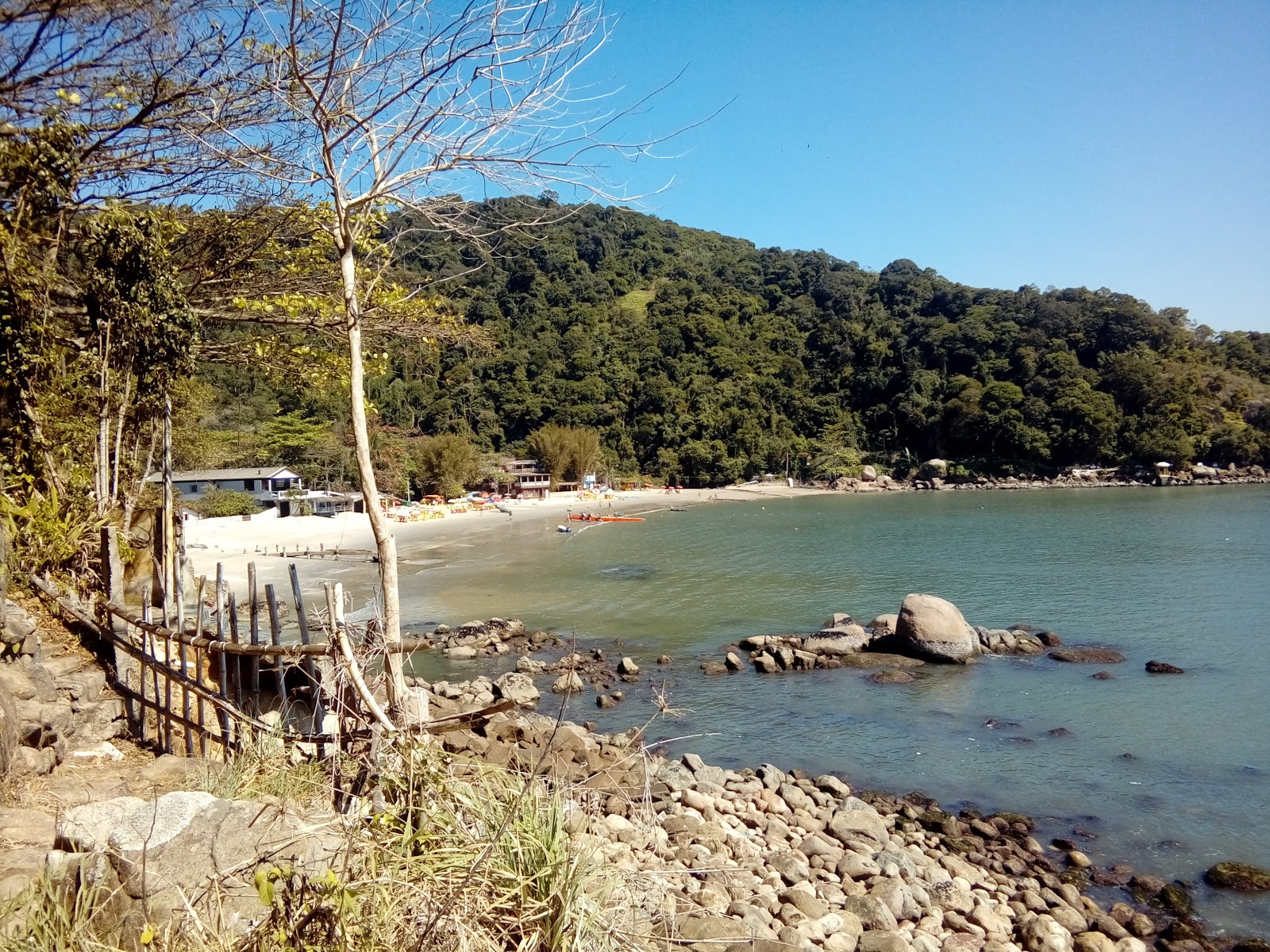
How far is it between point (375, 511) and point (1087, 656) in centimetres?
1864

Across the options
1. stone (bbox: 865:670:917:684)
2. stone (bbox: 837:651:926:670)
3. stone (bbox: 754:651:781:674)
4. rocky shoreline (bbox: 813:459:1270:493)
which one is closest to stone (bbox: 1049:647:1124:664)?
stone (bbox: 837:651:926:670)

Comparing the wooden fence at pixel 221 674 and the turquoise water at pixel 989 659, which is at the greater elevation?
the wooden fence at pixel 221 674

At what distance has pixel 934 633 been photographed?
58.9ft

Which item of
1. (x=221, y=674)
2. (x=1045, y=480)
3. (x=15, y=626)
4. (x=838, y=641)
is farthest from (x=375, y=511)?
(x=1045, y=480)

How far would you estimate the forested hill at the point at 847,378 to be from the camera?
77250mm

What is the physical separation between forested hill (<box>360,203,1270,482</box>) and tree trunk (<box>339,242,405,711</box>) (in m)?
67.0

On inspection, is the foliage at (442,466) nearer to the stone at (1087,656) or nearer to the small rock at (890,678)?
the small rock at (890,678)

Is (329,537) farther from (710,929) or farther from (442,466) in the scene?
(710,929)

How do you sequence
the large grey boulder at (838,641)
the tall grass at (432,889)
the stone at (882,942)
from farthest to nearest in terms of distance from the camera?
the large grey boulder at (838,641) < the stone at (882,942) < the tall grass at (432,889)

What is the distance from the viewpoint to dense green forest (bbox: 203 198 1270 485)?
76.9m

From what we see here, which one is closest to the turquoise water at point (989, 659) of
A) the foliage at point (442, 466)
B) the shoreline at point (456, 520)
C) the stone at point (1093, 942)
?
the stone at point (1093, 942)

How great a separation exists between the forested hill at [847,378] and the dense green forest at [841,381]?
20 centimetres

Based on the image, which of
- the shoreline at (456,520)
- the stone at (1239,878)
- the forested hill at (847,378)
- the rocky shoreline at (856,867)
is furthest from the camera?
the forested hill at (847,378)

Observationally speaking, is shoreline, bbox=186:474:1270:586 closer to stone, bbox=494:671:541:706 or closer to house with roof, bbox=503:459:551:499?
house with roof, bbox=503:459:551:499
